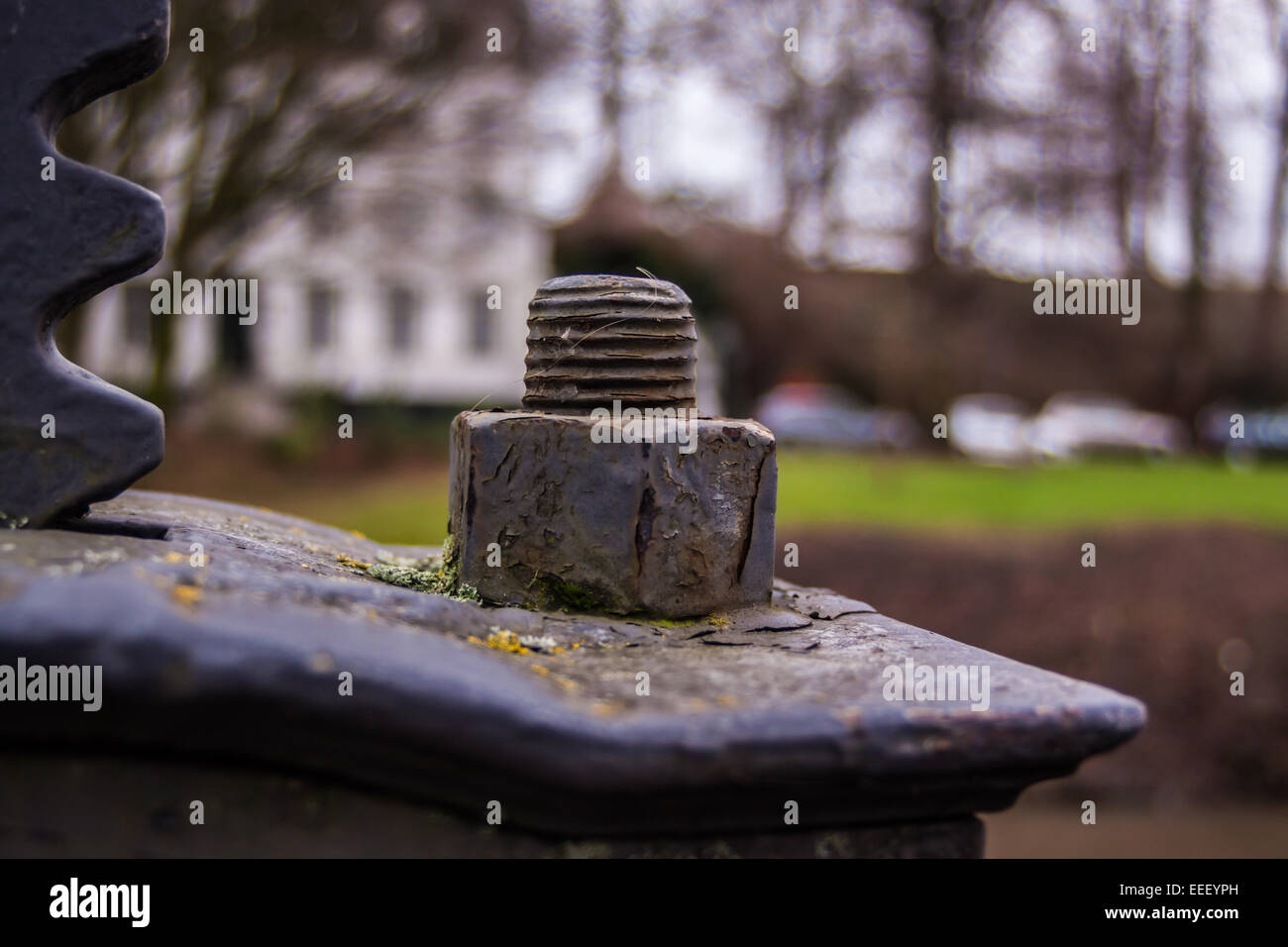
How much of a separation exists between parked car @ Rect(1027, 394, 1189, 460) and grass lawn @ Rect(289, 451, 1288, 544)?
537 centimetres

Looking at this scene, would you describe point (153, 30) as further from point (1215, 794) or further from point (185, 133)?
point (185, 133)

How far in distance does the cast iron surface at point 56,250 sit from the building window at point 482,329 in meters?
24.7

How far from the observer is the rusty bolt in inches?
70.5

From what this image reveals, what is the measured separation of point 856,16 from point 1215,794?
1080 centimetres

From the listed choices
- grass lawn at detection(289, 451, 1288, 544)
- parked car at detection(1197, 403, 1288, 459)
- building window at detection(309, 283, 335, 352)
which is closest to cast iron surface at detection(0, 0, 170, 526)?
grass lawn at detection(289, 451, 1288, 544)

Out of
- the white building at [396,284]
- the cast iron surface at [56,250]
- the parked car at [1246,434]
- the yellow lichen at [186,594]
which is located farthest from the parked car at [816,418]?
the yellow lichen at [186,594]

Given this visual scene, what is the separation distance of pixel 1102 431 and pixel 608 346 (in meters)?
22.3

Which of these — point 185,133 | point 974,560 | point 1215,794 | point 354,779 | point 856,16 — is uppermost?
point 856,16

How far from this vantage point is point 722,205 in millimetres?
19891

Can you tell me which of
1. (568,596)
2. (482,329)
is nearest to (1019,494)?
(568,596)

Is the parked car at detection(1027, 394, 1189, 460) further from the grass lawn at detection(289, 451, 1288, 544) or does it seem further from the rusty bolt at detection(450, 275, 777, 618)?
the rusty bolt at detection(450, 275, 777, 618)

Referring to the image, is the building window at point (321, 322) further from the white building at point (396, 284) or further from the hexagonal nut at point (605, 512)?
the hexagonal nut at point (605, 512)

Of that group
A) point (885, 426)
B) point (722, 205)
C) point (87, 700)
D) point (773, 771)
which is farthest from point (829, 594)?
point (722, 205)

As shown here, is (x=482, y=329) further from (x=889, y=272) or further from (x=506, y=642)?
(x=506, y=642)
